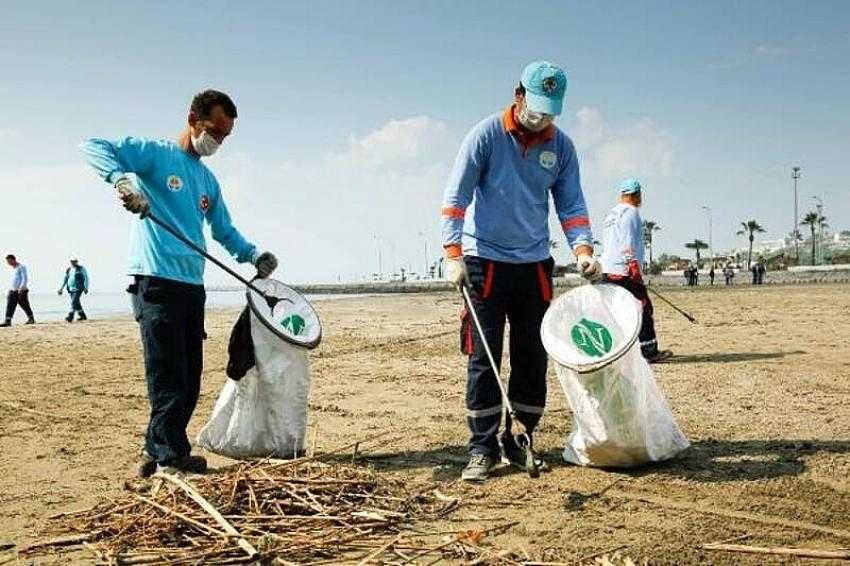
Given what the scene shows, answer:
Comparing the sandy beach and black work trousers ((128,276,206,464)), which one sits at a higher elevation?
black work trousers ((128,276,206,464))

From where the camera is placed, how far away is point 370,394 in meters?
6.50

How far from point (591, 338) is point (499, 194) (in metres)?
0.94

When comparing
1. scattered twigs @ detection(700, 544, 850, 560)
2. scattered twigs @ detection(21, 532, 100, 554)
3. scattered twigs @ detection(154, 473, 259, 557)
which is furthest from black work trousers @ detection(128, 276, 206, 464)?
scattered twigs @ detection(700, 544, 850, 560)

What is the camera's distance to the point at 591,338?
3.62 meters

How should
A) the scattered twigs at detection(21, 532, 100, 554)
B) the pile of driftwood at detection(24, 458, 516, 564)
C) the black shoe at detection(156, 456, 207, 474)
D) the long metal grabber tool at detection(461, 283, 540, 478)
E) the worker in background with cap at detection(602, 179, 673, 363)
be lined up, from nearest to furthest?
1. the pile of driftwood at detection(24, 458, 516, 564)
2. the scattered twigs at detection(21, 532, 100, 554)
3. the long metal grabber tool at detection(461, 283, 540, 478)
4. the black shoe at detection(156, 456, 207, 474)
5. the worker in background with cap at detection(602, 179, 673, 363)

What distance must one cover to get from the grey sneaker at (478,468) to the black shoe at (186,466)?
1410mm

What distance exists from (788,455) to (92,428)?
470cm

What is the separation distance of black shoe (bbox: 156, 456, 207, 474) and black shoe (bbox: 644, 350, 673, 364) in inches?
213

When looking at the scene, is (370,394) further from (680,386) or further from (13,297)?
(13,297)

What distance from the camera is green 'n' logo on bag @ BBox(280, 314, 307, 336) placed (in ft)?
13.5

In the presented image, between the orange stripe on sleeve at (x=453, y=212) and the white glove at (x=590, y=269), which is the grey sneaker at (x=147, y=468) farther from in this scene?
the white glove at (x=590, y=269)

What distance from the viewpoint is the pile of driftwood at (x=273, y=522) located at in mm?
2578

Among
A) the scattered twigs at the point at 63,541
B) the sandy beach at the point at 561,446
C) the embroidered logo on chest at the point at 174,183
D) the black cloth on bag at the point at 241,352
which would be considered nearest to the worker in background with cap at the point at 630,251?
the sandy beach at the point at 561,446

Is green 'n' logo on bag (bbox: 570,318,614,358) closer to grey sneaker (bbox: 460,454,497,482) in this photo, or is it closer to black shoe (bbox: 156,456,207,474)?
grey sneaker (bbox: 460,454,497,482)
